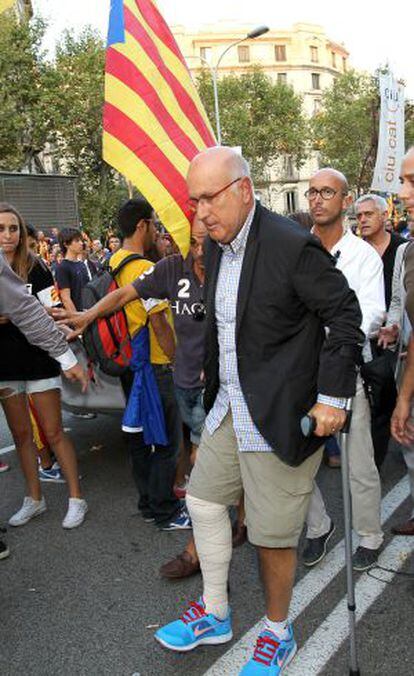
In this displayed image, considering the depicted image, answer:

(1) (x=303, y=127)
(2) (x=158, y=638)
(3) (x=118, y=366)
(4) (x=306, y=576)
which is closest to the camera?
(2) (x=158, y=638)

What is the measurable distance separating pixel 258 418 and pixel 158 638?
1103 mm

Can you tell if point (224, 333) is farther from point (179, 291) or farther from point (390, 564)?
point (390, 564)

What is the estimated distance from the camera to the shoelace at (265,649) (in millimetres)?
2514

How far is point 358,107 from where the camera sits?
151 ft

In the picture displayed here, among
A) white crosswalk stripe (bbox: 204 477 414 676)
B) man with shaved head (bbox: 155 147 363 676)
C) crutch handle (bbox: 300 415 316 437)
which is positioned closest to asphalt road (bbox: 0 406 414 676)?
white crosswalk stripe (bbox: 204 477 414 676)

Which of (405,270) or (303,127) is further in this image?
(303,127)

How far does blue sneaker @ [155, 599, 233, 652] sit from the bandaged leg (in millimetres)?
43

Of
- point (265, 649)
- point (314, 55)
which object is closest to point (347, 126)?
point (314, 55)

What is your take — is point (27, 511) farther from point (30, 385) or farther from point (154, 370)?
point (154, 370)

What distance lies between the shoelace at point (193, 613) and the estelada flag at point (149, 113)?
67.3 inches

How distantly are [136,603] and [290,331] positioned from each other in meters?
1.62

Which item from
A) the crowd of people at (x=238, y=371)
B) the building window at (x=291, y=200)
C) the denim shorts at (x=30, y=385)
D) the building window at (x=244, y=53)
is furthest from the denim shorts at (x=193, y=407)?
the building window at (x=244, y=53)

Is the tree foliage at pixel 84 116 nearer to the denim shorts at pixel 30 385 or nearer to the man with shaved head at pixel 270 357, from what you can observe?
the denim shorts at pixel 30 385

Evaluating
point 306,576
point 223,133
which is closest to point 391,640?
point 306,576
